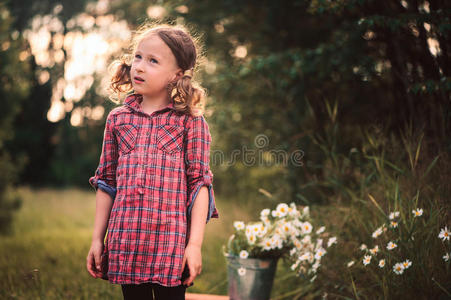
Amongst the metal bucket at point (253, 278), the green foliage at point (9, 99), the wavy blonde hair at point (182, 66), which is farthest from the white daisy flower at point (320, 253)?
the green foliage at point (9, 99)

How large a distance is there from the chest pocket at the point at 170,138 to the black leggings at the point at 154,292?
542 mm

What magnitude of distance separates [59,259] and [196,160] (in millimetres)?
3368

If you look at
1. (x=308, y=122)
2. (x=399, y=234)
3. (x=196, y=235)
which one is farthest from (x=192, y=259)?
(x=308, y=122)

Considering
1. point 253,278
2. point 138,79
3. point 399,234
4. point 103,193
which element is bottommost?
point 253,278

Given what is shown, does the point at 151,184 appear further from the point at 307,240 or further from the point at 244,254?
the point at 307,240

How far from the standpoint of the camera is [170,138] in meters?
1.58

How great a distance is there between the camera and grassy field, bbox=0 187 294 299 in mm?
2896

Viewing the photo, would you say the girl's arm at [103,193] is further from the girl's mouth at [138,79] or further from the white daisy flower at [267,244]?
the white daisy flower at [267,244]

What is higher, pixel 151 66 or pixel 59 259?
pixel 151 66

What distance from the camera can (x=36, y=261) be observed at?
162 inches

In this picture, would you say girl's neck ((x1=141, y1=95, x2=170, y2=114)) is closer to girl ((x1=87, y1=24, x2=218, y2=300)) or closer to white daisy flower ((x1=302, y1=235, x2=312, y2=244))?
girl ((x1=87, y1=24, x2=218, y2=300))

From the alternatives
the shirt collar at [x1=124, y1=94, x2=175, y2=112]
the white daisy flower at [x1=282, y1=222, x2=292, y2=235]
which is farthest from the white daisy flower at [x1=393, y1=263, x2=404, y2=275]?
the shirt collar at [x1=124, y1=94, x2=175, y2=112]

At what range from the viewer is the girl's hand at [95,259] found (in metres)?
1.53

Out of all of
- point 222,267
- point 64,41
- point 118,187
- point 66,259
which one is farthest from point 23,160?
point 64,41
